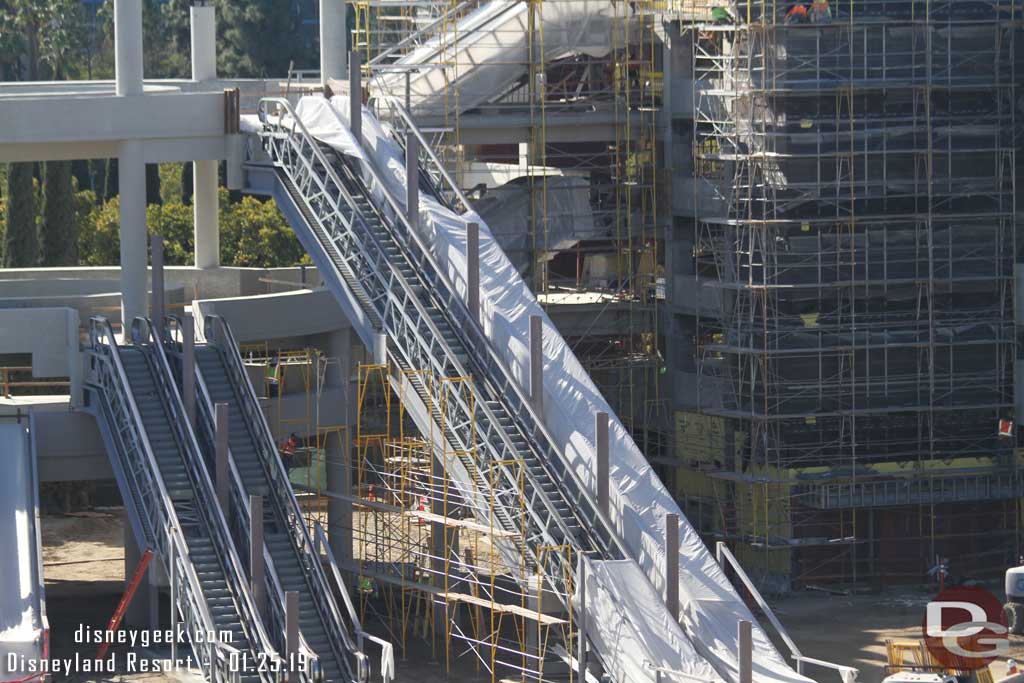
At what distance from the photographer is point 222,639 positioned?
1449 inches

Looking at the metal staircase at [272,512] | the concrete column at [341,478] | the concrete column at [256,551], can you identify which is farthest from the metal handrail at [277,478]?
the concrete column at [341,478]

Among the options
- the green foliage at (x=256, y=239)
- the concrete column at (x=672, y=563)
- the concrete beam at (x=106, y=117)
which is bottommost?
the concrete column at (x=672, y=563)

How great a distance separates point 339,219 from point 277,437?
16.1ft

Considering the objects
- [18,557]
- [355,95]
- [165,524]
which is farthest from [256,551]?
[355,95]

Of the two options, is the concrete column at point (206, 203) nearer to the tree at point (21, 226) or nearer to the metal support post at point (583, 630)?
the tree at point (21, 226)

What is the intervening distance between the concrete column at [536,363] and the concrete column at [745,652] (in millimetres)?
6691

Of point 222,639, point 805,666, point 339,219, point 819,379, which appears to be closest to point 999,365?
point 819,379

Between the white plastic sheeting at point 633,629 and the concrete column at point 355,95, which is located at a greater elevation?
the concrete column at point 355,95

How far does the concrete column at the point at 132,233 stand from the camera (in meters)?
Answer: 44.8

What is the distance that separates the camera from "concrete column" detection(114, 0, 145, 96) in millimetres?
45156

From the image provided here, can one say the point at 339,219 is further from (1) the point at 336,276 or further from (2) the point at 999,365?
(2) the point at 999,365

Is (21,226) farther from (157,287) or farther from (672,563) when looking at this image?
(672,563)

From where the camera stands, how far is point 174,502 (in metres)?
39.7

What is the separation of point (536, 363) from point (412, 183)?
16.0ft
